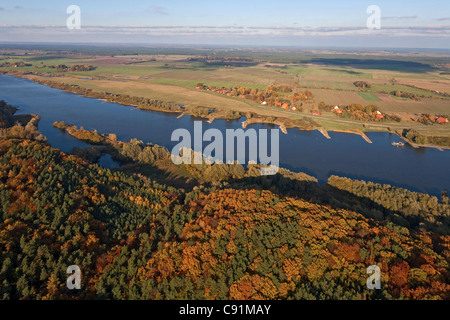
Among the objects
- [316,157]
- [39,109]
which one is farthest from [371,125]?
[39,109]

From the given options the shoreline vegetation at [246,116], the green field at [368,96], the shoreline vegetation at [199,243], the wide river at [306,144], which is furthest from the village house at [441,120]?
the shoreline vegetation at [199,243]

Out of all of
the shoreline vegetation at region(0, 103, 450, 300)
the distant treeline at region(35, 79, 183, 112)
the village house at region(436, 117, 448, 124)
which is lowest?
the shoreline vegetation at region(0, 103, 450, 300)

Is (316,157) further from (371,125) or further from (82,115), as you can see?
(82,115)

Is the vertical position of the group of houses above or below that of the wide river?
above

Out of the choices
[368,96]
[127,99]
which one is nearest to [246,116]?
[127,99]

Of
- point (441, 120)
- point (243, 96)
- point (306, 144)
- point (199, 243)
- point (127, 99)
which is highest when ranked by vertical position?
point (243, 96)

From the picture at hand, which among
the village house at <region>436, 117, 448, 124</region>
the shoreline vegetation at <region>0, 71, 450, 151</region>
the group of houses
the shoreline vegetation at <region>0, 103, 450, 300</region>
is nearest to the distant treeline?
the shoreline vegetation at <region>0, 71, 450, 151</region>

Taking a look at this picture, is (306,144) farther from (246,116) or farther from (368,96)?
(368,96)

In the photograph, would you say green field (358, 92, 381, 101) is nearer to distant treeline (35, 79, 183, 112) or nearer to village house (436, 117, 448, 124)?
village house (436, 117, 448, 124)
